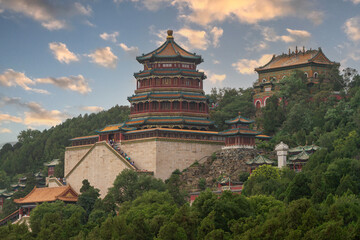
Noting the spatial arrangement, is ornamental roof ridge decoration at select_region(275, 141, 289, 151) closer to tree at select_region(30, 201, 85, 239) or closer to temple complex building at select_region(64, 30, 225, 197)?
temple complex building at select_region(64, 30, 225, 197)

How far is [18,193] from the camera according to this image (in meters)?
96.1

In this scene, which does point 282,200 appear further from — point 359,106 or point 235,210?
point 359,106

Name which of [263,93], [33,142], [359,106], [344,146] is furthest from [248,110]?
[33,142]

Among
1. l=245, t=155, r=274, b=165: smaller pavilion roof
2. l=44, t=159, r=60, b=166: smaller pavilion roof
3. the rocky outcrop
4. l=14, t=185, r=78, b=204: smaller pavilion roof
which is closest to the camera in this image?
l=245, t=155, r=274, b=165: smaller pavilion roof

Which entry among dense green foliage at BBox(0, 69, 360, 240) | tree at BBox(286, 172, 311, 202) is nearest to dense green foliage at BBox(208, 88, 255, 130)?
dense green foliage at BBox(0, 69, 360, 240)

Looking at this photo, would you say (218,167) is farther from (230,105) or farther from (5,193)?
(5,193)

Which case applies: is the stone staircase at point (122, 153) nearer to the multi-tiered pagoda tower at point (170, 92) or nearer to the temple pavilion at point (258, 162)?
the multi-tiered pagoda tower at point (170, 92)

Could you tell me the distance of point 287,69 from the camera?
4119 inches

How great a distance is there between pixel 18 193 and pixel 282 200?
4322 centimetres

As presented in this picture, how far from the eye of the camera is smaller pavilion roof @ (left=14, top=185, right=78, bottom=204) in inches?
3369

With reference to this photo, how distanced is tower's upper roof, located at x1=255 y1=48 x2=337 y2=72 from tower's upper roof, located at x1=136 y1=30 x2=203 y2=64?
1546 cm

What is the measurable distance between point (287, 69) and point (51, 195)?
37125 millimetres

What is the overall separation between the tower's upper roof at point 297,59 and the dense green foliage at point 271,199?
373 cm

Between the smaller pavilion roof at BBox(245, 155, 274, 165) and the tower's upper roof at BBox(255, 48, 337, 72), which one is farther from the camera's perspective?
the tower's upper roof at BBox(255, 48, 337, 72)
